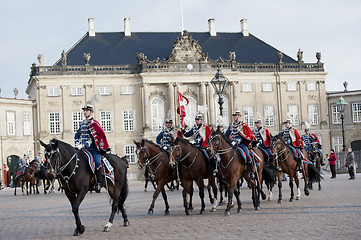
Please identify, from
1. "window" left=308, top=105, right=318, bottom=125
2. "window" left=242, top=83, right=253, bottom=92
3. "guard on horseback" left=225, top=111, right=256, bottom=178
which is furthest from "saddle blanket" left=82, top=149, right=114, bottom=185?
"window" left=308, top=105, right=318, bottom=125

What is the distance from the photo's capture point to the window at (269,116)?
57562 mm

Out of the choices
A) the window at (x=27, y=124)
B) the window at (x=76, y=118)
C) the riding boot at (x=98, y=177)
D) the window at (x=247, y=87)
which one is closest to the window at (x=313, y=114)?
the window at (x=247, y=87)

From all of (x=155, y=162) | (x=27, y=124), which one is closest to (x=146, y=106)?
(x=27, y=124)

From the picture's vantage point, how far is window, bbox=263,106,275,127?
5756 cm

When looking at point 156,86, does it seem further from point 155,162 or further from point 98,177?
point 98,177

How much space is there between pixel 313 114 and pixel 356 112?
4767 millimetres

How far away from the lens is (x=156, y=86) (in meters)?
55.8

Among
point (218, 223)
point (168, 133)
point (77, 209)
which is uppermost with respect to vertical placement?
point (168, 133)

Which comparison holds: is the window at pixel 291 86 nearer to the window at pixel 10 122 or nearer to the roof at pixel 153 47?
the roof at pixel 153 47

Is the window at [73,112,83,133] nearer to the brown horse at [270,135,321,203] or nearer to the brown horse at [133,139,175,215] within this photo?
the brown horse at [270,135,321,203]

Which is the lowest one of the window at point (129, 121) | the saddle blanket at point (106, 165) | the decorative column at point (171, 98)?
the saddle blanket at point (106, 165)

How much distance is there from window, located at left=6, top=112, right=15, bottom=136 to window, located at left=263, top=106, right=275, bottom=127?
82.0 ft

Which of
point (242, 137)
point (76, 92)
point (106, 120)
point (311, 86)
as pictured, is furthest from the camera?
point (311, 86)

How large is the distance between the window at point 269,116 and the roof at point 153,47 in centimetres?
556
